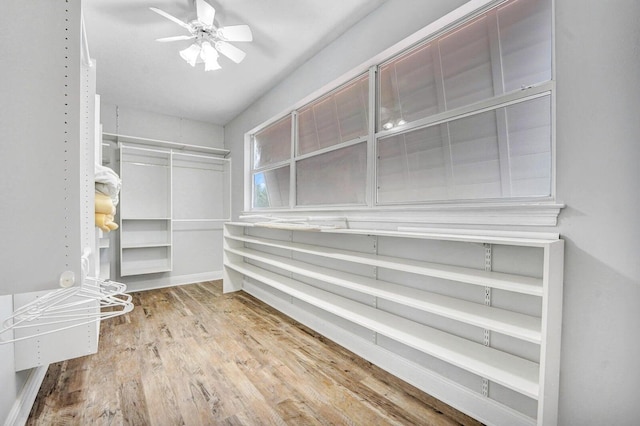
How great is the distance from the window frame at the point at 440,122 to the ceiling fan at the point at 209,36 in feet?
2.79

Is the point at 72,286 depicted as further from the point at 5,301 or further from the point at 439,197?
the point at 439,197

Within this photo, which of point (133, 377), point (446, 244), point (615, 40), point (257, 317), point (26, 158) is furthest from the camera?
point (257, 317)

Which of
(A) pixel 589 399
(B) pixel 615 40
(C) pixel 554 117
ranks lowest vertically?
(A) pixel 589 399

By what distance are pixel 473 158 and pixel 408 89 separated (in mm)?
734

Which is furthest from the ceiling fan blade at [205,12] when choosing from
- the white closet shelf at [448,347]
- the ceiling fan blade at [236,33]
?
the white closet shelf at [448,347]

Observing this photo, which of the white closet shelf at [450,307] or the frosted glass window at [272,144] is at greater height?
the frosted glass window at [272,144]

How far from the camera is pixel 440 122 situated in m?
1.89

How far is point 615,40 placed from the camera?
3.93ft

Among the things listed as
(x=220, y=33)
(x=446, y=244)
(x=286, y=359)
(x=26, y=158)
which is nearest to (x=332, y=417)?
(x=286, y=359)

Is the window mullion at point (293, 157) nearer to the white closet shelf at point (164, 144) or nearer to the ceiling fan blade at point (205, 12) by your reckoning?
the ceiling fan blade at point (205, 12)

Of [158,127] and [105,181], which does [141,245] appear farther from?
[105,181]

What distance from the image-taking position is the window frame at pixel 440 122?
4.60 ft

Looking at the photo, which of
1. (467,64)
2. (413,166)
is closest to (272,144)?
(413,166)

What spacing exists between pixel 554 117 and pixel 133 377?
3003mm
